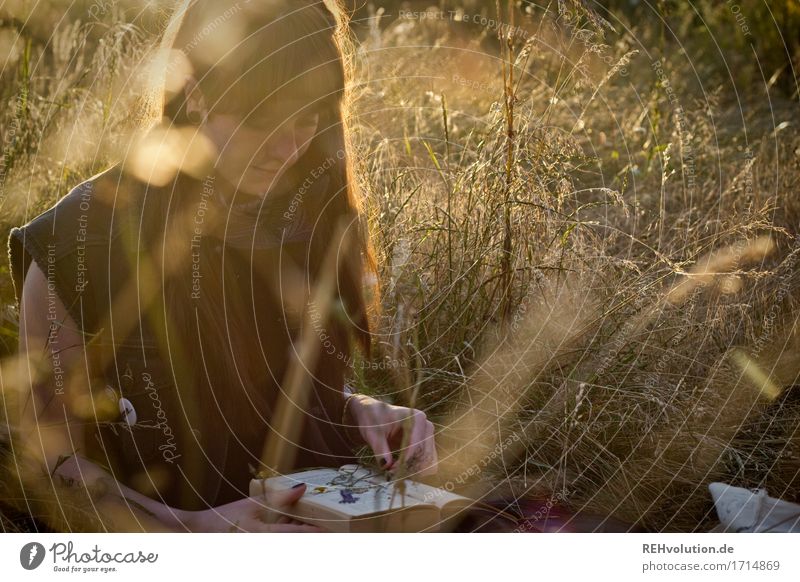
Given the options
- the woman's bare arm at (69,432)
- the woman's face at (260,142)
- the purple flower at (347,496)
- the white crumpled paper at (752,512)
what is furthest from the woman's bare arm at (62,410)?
the white crumpled paper at (752,512)

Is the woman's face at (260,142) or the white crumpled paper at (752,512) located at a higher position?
the woman's face at (260,142)

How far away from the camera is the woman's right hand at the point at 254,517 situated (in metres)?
1.65

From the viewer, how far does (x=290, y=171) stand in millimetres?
1960

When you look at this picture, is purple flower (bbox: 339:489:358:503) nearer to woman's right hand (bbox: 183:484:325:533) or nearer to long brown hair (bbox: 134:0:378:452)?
woman's right hand (bbox: 183:484:325:533)

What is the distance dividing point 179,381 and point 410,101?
215 centimetres

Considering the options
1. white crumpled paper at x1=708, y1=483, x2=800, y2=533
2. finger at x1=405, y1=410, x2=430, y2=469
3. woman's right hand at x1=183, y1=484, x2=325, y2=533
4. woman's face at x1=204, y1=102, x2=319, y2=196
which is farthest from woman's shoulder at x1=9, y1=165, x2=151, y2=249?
white crumpled paper at x1=708, y1=483, x2=800, y2=533

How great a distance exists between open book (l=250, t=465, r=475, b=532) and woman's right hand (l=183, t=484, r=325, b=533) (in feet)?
0.05

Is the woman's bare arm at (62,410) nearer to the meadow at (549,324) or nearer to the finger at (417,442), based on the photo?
the meadow at (549,324)

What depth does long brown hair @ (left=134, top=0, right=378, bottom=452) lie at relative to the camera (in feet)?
5.68

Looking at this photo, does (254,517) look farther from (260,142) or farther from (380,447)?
(260,142)

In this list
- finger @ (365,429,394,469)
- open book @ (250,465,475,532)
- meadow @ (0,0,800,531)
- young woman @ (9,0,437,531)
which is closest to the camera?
open book @ (250,465,475,532)

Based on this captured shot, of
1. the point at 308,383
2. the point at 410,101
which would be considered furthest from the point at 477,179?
the point at 410,101

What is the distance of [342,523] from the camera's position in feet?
5.24
